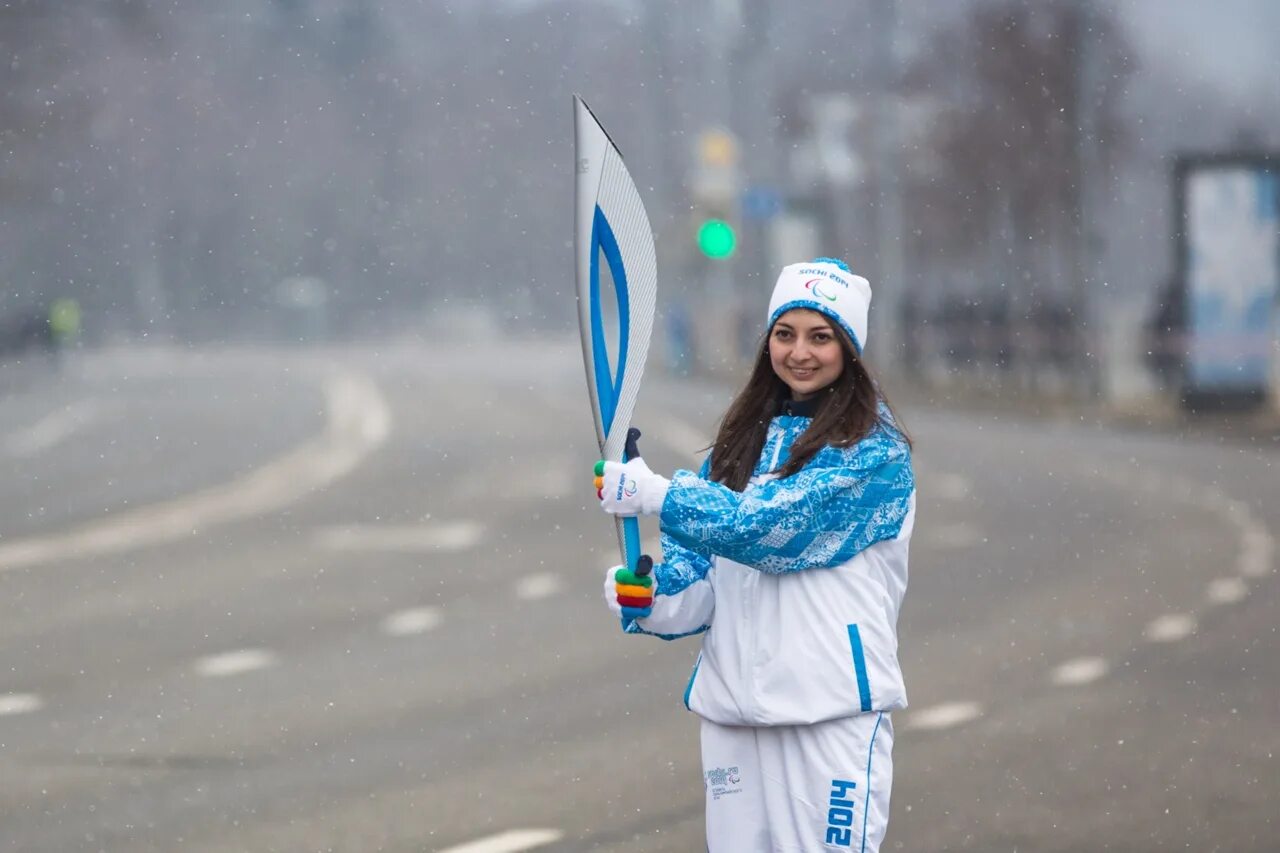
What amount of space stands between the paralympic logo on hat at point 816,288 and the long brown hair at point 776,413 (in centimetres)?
5

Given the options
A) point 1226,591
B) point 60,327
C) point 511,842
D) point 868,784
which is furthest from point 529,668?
point 60,327

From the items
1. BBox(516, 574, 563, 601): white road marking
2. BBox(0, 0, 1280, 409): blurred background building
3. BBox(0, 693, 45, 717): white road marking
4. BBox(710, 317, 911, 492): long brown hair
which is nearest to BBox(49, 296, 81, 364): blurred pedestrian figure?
BBox(0, 0, 1280, 409): blurred background building

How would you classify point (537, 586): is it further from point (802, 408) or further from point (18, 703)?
point (802, 408)

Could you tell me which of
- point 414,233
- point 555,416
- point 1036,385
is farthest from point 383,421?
point 414,233

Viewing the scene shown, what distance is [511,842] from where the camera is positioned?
6062mm

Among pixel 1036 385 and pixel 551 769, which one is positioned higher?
pixel 551 769

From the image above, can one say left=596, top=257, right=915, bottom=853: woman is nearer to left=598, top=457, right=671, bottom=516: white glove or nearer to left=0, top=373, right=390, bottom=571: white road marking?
left=598, top=457, right=671, bottom=516: white glove

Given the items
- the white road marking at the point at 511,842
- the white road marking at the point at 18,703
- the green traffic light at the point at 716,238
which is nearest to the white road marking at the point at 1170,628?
the white road marking at the point at 511,842

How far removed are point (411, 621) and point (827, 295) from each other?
738 centimetres

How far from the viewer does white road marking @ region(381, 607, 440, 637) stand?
34.8ft

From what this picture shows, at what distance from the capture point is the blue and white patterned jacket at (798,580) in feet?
12.0

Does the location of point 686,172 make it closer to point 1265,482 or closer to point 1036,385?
point 1036,385

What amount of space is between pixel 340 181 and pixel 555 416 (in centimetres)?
7674

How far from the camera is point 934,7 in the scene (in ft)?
178
